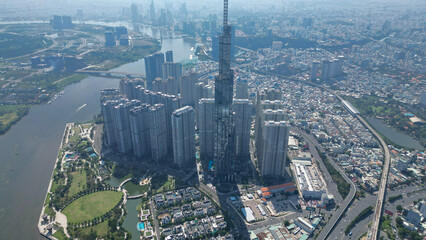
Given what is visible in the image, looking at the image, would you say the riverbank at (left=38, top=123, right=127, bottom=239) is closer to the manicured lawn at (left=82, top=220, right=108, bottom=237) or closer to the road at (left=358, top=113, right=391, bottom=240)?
the manicured lawn at (left=82, top=220, right=108, bottom=237)

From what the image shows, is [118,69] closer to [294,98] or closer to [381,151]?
[294,98]

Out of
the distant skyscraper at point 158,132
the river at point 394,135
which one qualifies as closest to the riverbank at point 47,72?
the distant skyscraper at point 158,132

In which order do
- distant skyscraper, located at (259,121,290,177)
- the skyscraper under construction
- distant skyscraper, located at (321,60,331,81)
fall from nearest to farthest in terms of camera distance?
1. the skyscraper under construction
2. distant skyscraper, located at (259,121,290,177)
3. distant skyscraper, located at (321,60,331,81)

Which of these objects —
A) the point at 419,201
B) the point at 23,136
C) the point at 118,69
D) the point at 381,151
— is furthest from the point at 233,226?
the point at 118,69

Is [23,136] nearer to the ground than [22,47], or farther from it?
nearer to the ground

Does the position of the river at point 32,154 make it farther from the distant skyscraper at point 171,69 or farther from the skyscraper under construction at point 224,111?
the distant skyscraper at point 171,69

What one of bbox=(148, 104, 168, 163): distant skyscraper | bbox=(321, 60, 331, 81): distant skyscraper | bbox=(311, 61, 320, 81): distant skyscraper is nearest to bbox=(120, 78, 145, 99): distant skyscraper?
bbox=(148, 104, 168, 163): distant skyscraper
